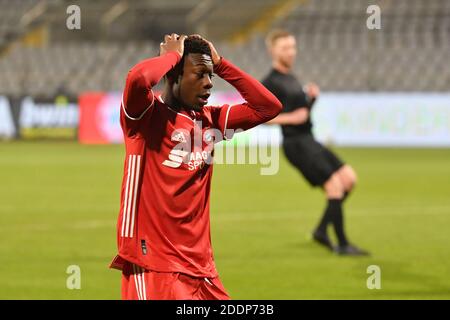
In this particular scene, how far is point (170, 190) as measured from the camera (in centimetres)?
489

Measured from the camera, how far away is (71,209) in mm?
13875

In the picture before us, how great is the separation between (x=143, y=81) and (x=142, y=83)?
1cm

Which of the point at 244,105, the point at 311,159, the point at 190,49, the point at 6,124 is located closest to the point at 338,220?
the point at 311,159

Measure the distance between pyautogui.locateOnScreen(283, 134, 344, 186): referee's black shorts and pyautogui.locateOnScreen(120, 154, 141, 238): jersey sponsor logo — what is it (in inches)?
229

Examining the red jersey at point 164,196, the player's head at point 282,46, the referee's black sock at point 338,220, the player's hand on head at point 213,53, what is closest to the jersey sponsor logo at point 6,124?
the player's head at point 282,46

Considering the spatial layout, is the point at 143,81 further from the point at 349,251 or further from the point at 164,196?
the point at 349,251

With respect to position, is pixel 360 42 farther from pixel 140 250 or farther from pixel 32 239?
pixel 140 250

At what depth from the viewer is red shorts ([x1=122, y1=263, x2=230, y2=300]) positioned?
186 inches

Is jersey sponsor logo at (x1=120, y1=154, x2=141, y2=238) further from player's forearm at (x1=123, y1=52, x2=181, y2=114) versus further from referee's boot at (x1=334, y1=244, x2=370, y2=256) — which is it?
referee's boot at (x1=334, y1=244, x2=370, y2=256)

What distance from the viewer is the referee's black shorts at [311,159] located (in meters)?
10.6

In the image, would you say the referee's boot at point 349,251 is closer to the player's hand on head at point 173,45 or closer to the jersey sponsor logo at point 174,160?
the jersey sponsor logo at point 174,160

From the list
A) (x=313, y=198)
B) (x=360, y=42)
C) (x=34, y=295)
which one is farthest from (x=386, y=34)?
(x=34, y=295)
